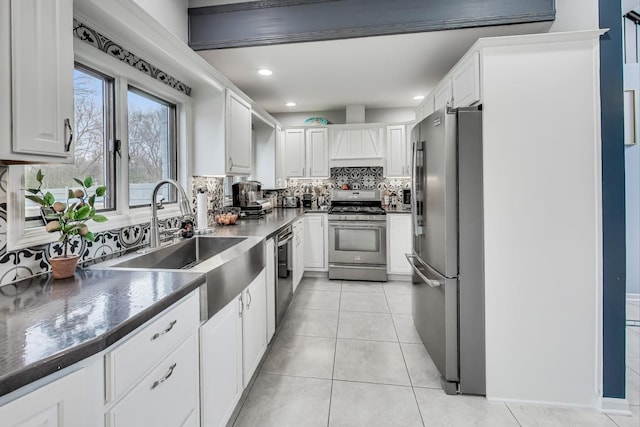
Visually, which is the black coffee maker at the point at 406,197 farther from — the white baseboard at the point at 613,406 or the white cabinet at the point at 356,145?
the white baseboard at the point at 613,406

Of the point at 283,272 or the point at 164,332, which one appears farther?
the point at 283,272

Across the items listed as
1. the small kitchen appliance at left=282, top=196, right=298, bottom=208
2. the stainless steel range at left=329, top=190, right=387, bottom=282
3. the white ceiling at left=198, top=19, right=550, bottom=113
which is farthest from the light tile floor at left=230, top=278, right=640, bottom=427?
the white ceiling at left=198, top=19, right=550, bottom=113

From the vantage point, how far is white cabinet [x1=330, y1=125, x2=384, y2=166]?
15.3ft

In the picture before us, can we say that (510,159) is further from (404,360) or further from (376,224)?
(376,224)

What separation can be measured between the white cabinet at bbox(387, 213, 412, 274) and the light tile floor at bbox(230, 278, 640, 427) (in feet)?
3.64

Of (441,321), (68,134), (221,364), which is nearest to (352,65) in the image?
(441,321)

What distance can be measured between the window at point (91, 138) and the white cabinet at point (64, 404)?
1098 millimetres

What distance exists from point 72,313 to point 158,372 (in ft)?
1.04

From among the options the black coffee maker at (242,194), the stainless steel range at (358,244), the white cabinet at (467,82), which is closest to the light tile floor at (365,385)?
the stainless steel range at (358,244)

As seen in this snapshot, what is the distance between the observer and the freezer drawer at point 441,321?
193 cm

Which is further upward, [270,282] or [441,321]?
[270,282]

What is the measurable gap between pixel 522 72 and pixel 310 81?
90.1 inches

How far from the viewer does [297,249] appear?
3727 millimetres

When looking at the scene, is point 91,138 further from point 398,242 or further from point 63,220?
point 398,242
